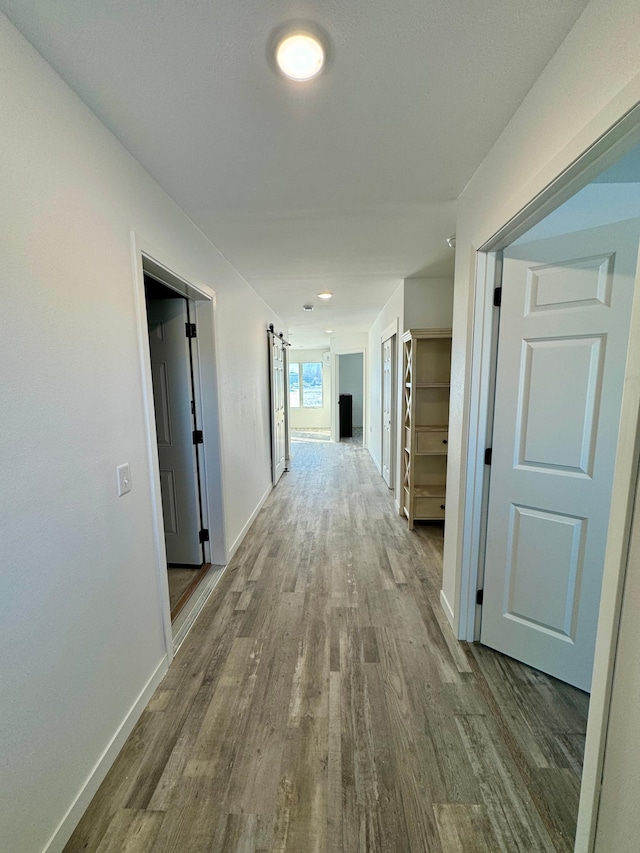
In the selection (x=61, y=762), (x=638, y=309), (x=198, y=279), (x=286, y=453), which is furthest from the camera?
(x=286, y=453)

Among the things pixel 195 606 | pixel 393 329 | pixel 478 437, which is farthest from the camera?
pixel 393 329

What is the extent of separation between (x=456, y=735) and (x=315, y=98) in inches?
100

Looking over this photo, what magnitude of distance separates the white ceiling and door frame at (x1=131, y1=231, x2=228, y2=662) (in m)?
0.42

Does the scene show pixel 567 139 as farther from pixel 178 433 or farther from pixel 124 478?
pixel 178 433

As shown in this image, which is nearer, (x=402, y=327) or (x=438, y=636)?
(x=438, y=636)

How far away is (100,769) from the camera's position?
1229 millimetres

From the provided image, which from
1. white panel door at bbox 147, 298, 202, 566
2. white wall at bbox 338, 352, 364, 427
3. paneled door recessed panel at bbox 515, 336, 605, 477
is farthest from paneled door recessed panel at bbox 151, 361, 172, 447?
white wall at bbox 338, 352, 364, 427

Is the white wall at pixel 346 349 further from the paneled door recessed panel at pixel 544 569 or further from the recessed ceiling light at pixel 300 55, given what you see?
the recessed ceiling light at pixel 300 55

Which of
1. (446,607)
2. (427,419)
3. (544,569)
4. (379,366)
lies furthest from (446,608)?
(379,366)

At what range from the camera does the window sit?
1005 centimetres

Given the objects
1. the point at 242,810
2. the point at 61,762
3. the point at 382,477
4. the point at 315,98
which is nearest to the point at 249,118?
the point at 315,98

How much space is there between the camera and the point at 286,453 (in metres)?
6.00

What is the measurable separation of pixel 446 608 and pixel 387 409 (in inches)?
121

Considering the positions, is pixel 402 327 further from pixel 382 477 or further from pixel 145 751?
pixel 145 751
